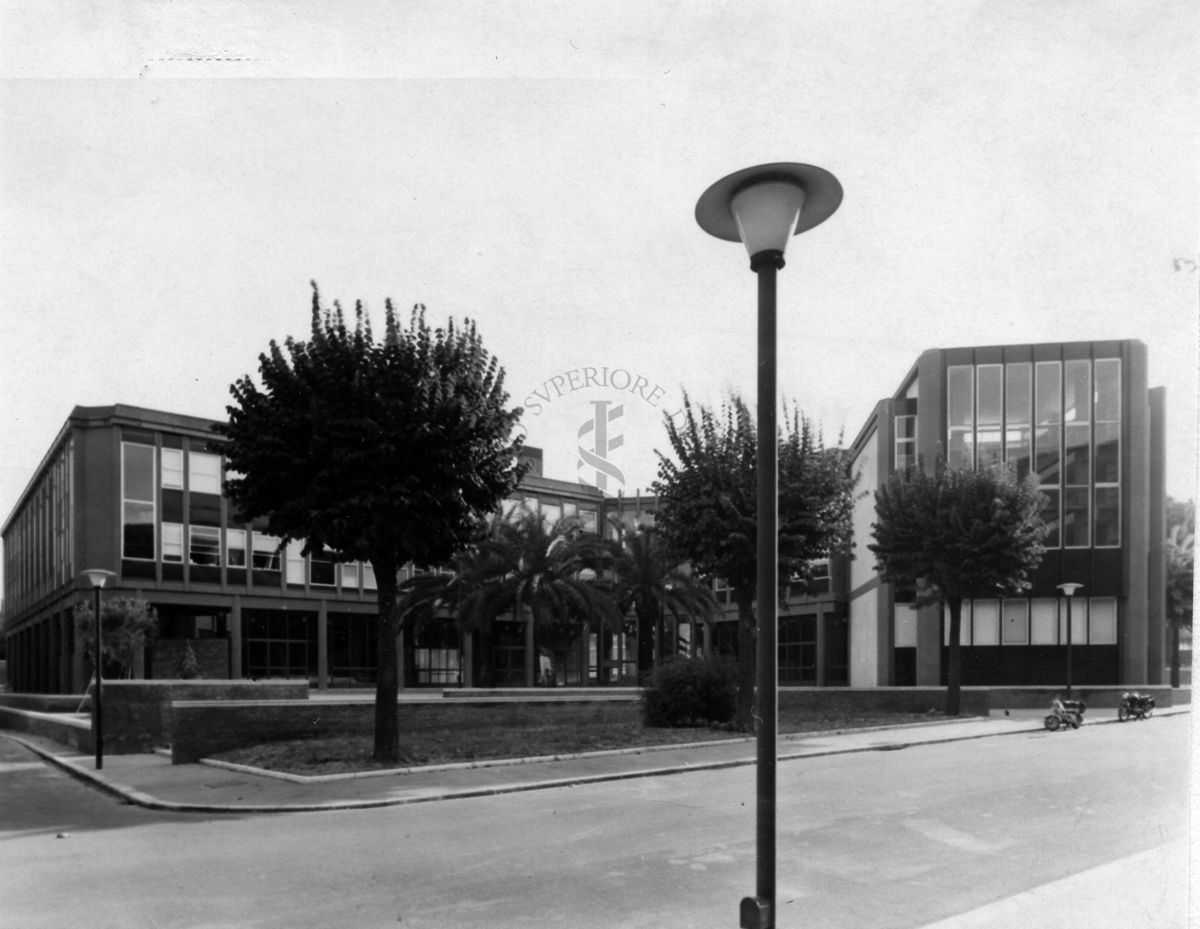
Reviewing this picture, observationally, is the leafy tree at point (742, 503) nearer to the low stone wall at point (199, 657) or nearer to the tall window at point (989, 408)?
the tall window at point (989, 408)

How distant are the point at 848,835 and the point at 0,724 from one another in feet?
110

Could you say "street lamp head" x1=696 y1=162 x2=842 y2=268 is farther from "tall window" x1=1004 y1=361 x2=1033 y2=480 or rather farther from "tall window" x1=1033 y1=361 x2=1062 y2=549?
"tall window" x1=1033 y1=361 x2=1062 y2=549

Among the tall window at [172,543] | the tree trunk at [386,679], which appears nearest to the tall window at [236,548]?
the tall window at [172,543]

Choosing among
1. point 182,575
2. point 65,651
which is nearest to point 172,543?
point 182,575

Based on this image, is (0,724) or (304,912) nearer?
(304,912)

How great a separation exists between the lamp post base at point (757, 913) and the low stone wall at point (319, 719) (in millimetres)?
14311

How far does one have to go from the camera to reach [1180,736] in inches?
902

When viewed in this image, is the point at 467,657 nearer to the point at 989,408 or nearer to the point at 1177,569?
the point at 989,408

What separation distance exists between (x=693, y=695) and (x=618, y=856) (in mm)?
13001

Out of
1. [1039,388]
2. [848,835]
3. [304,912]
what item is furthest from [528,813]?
[1039,388]

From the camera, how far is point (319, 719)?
1933 centimetres

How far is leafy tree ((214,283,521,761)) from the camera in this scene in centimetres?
1555

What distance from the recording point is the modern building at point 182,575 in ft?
128

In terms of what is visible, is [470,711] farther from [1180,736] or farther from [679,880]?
[1180,736]
